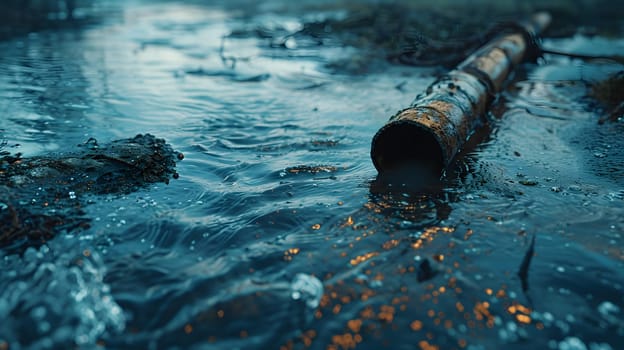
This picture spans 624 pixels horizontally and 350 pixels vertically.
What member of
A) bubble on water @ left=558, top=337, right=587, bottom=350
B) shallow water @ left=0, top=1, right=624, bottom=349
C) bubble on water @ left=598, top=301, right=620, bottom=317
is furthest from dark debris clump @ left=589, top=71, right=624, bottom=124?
bubble on water @ left=558, top=337, right=587, bottom=350

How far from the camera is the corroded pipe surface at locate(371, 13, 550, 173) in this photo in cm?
450

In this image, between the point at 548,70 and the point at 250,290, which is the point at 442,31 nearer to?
the point at 548,70

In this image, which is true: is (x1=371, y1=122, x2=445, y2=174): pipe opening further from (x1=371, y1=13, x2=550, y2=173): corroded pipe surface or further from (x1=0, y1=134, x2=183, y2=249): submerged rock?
(x1=0, y1=134, x2=183, y2=249): submerged rock

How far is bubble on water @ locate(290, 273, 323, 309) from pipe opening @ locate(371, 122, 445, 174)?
73.6 inches

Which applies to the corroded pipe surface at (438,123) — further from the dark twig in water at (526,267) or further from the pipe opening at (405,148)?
the dark twig in water at (526,267)

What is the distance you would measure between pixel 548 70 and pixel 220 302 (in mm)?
9886

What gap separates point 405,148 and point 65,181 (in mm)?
3396

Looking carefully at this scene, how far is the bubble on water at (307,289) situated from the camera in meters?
2.90

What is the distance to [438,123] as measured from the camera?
4.59 metres

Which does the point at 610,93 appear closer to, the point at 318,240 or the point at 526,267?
the point at 526,267

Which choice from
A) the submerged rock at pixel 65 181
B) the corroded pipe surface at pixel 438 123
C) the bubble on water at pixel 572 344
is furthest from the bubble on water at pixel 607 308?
the submerged rock at pixel 65 181

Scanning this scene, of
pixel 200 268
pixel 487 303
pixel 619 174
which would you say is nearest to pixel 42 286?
pixel 200 268

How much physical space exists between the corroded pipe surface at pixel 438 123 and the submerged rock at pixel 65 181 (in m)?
2.22

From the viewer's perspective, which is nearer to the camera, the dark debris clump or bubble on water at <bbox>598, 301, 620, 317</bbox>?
bubble on water at <bbox>598, 301, 620, 317</bbox>
